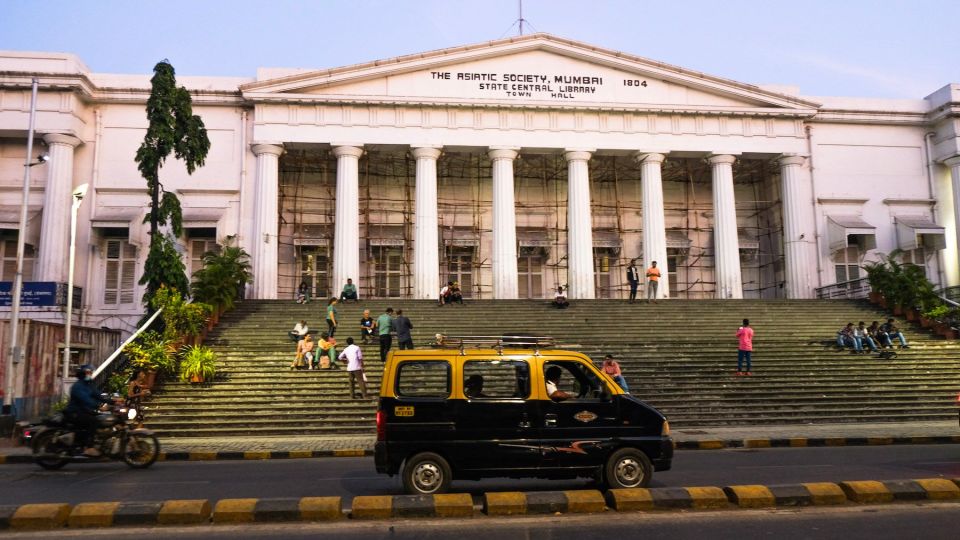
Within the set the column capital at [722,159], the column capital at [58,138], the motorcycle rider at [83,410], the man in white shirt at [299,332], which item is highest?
the column capital at [58,138]

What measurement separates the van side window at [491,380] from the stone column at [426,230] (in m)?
19.5

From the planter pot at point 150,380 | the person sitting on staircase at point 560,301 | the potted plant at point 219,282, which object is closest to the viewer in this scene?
the planter pot at point 150,380

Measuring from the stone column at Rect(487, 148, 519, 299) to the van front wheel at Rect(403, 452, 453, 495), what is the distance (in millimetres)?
20092

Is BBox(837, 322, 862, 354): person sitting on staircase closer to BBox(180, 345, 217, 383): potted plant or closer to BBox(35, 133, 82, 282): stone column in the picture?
BBox(180, 345, 217, 383): potted plant

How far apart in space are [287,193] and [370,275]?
5.14 meters

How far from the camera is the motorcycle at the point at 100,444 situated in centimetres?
1198

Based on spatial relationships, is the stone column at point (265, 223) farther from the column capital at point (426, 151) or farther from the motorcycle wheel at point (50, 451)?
the motorcycle wheel at point (50, 451)

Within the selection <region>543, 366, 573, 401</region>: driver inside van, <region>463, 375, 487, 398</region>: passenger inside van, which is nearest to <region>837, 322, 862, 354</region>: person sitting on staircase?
<region>543, 366, 573, 401</region>: driver inside van

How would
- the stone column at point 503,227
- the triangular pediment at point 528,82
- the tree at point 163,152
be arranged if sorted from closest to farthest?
the tree at point 163,152 < the stone column at point 503,227 < the triangular pediment at point 528,82

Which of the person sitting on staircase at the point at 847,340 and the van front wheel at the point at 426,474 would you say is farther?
the person sitting on staircase at the point at 847,340

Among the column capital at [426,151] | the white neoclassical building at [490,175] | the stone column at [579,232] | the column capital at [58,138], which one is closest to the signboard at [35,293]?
the white neoclassical building at [490,175]

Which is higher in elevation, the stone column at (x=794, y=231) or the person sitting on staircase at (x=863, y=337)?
the stone column at (x=794, y=231)

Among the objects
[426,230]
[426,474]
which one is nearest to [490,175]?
[426,230]

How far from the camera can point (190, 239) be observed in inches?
1195
